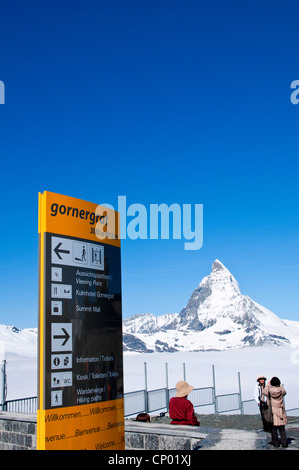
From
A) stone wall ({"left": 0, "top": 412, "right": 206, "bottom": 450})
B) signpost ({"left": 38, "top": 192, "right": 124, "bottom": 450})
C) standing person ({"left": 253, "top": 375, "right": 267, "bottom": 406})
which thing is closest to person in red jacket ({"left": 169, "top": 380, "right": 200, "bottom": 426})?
stone wall ({"left": 0, "top": 412, "right": 206, "bottom": 450})

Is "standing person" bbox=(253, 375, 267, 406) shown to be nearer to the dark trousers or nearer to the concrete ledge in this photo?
the dark trousers

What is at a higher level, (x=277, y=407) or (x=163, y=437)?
(x=277, y=407)

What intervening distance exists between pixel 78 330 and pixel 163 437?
2459 millimetres

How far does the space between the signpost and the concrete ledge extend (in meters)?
0.94

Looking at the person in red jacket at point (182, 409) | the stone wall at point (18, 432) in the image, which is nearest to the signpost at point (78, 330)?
the person in red jacket at point (182, 409)

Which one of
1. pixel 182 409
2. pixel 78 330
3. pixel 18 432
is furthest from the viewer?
pixel 18 432

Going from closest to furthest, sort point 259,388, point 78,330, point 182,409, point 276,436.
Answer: point 78,330, point 276,436, point 182,409, point 259,388

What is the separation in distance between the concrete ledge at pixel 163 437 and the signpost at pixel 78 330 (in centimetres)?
94

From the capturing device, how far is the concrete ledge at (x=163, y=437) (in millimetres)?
6570

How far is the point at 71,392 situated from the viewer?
534cm

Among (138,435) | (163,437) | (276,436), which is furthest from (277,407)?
(138,435)

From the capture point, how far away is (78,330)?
5.47 meters

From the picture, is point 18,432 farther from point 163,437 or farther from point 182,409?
point 163,437

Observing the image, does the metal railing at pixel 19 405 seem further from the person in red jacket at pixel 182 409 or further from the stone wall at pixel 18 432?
the person in red jacket at pixel 182 409
